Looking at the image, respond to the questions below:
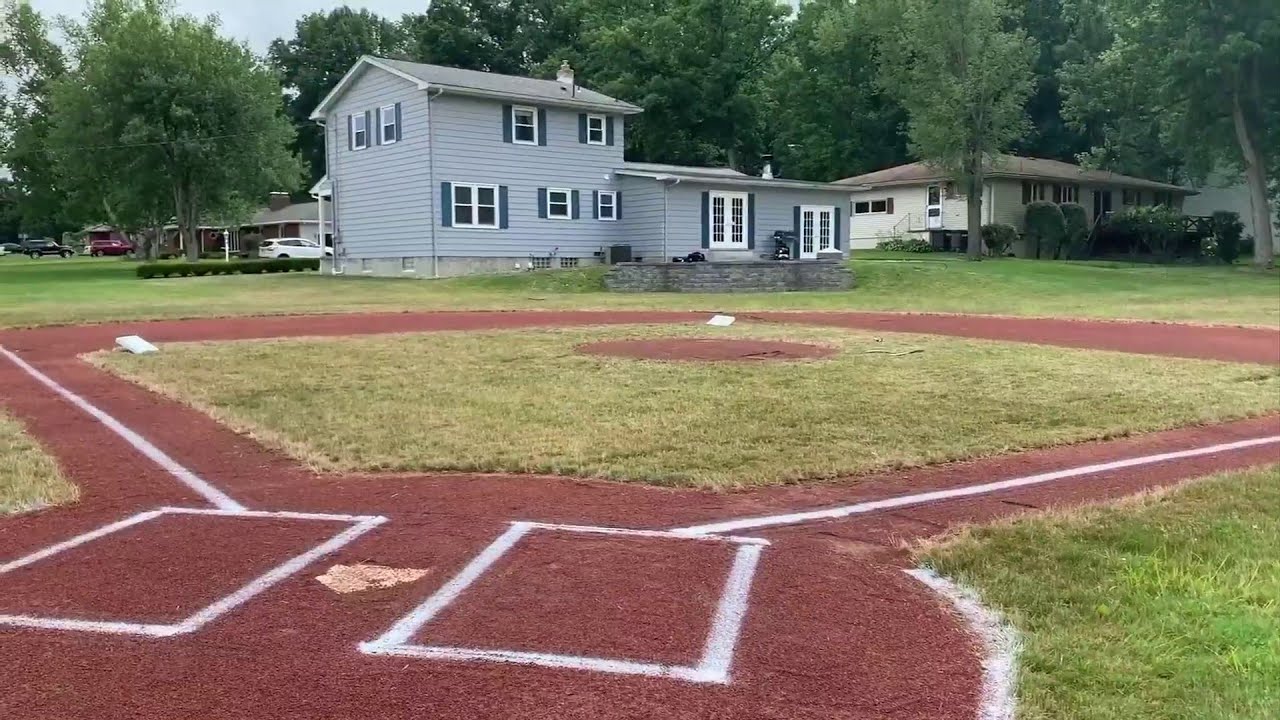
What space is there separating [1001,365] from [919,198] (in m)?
35.8

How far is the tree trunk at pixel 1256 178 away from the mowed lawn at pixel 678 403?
30170 mm

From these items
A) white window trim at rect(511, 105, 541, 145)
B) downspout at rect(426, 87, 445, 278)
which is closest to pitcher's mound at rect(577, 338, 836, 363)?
downspout at rect(426, 87, 445, 278)

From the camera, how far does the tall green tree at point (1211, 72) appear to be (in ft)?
114

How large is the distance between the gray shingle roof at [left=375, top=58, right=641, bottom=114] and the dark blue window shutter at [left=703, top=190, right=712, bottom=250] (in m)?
4.01

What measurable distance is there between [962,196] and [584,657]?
4275 centimetres

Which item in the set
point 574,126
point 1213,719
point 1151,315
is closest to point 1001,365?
point 1213,719

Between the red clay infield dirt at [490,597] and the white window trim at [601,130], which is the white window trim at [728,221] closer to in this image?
the white window trim at [601,130]

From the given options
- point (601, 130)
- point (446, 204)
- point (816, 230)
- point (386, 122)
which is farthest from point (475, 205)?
point (816, 230)

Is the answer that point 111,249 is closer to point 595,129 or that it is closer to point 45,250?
point 45,250

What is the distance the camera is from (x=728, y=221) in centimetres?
3238

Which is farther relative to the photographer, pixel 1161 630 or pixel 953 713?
pixel 1161 630

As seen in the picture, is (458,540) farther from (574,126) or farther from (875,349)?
(574,126)

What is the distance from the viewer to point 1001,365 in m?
11.2

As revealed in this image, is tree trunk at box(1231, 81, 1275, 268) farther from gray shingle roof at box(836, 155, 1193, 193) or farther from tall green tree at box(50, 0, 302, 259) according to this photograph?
tall green tree at box(50, 0, 302, 259)
